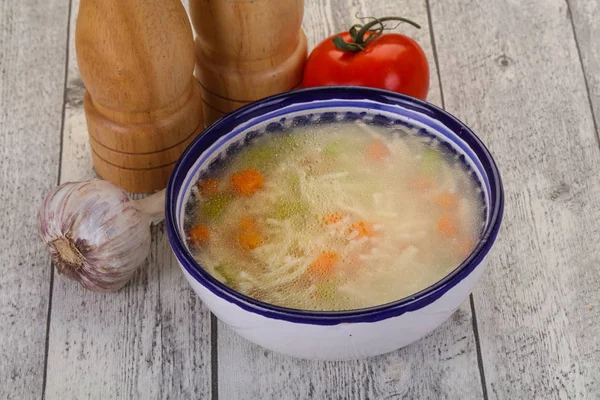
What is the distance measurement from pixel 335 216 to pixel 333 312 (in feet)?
0.81

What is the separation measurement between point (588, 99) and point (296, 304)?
2.65 feet

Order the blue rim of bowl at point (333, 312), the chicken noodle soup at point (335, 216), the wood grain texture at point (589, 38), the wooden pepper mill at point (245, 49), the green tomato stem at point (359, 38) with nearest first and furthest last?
the blue rim of bowl at point (333, 312) → the chicken noodle soup at point (335, 216) → the wooden pepper mill at point (245, 49) → the green tomato stem at point (359, 38) → the wood grain texture at point (589, 38)

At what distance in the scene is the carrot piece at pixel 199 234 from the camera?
144cm

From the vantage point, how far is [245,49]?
5.37ft

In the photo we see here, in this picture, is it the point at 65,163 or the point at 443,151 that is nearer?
the point at 443,151

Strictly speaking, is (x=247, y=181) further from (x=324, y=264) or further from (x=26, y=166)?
(x=26, y=166)

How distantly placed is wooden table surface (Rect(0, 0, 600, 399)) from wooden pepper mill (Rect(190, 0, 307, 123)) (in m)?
0.26

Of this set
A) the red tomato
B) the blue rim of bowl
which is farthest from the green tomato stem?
the blue rim of bowl

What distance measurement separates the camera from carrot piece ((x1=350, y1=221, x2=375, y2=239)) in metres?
1.43

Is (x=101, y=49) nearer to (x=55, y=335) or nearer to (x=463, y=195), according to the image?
(x=55, y=335)

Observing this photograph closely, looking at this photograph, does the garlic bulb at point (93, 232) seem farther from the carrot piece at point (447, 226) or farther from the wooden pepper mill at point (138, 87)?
the carrot piece at point (447, 226)

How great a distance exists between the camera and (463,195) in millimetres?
1461

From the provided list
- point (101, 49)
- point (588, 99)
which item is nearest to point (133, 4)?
point (101, 49)

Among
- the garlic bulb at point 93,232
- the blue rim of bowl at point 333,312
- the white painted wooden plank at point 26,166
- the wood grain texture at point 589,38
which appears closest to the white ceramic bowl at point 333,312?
the blue rim of bowl at point 333,312
